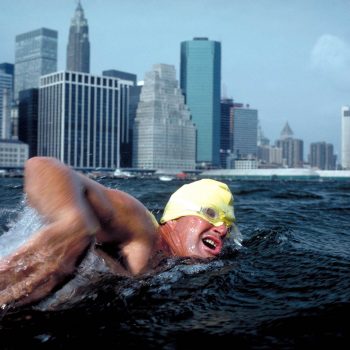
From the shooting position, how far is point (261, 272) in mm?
5074

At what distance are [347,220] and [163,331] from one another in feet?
25.4

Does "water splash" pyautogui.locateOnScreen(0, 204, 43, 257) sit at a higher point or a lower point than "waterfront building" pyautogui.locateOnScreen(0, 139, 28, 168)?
lower

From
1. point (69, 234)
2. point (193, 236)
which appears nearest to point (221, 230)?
point (193, 236)

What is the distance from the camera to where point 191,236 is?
193 inches

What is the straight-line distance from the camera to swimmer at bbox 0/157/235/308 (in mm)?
3258

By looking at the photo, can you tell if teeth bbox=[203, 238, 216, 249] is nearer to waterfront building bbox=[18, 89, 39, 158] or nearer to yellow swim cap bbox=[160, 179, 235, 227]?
yellow swim cap bbox=[160, 179, 235, 227]

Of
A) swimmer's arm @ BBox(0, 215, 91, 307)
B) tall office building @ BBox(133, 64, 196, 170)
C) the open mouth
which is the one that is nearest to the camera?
swimmer's arm @ BBox(0, 215, 91, 307)

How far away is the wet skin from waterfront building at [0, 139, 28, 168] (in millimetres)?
144244

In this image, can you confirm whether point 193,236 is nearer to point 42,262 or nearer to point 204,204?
point 204,204

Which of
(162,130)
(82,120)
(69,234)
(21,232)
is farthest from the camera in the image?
(162,130)

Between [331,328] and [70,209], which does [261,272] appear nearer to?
[331,328]

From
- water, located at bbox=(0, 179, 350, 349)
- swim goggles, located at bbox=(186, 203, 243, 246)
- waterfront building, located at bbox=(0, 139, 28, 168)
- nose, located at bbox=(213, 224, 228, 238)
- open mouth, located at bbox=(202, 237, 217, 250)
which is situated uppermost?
waterfront building, located at bbox=(0, 139, 28, 168)

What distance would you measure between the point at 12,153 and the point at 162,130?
54963 millimetres

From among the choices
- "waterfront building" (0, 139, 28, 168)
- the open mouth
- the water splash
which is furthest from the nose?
"waterfront building" (0, 139, 28, 168)
